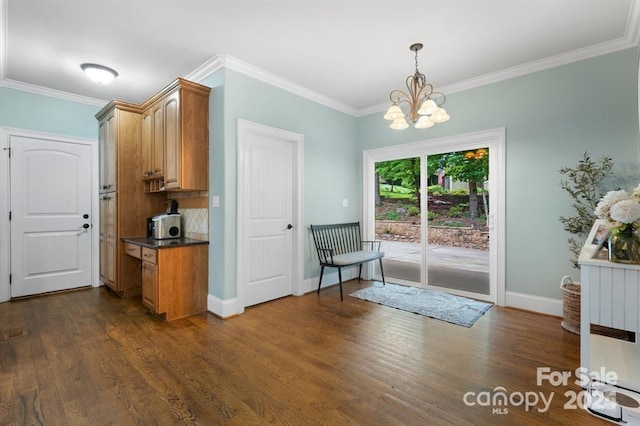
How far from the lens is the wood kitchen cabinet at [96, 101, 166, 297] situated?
3838 millimetres

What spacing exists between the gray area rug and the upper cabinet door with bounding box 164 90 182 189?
8.55 ft

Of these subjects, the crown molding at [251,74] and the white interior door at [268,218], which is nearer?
the crown molding at [251,74]

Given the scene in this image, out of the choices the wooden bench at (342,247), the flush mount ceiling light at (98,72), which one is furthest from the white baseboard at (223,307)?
the flush mount ceiling light at (98,72)

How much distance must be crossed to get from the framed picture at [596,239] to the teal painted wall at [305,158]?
2890 mm

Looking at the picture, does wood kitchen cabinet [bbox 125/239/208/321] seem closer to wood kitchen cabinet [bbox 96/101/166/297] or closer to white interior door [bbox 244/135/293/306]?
white interior door [bbox 244/135/293/306]

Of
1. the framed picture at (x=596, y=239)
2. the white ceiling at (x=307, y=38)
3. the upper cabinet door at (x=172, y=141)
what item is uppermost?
the white ceiling at (x=307, y=38)

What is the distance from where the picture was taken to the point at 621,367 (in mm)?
1797

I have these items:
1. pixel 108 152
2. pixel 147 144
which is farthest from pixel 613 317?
pixel 108 152

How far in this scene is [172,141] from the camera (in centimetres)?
328

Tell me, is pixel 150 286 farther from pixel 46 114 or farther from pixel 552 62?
pixel 552 62

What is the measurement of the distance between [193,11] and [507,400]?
3.57 meters

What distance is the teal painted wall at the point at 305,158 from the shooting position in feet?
10.5

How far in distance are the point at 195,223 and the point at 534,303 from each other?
4004mm

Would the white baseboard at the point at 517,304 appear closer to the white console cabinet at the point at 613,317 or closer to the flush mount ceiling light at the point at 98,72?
the white console cabinet at the point at 613,317
